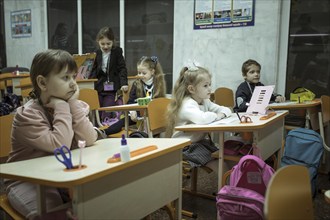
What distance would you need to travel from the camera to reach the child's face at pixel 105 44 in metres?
3.94

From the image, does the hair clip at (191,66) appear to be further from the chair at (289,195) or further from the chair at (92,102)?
the chair at (289,195)

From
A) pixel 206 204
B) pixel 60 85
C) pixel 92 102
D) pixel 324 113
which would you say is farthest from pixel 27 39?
pixel 60 85

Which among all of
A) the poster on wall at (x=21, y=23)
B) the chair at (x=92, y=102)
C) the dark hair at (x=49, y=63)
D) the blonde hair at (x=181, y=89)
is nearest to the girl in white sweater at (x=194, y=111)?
the blonde hair at (x=181, y=89)

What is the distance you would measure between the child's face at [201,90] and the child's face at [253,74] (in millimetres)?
1360

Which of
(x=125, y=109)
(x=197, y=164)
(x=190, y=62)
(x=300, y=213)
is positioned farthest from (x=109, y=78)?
(x=300, y=213)

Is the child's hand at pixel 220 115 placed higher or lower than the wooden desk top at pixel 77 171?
lower

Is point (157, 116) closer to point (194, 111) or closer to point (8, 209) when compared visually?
point (194, 111)

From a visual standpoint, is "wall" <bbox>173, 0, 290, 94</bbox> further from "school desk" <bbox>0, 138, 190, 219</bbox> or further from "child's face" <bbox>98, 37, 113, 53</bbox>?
"school desk" <bbox>0, 138, 190, 219</bbox>

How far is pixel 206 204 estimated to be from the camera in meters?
2.73

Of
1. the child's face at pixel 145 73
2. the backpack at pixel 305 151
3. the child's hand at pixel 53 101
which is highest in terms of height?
the child's face at pixel 145 73

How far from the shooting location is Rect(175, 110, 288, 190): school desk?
7.19ft

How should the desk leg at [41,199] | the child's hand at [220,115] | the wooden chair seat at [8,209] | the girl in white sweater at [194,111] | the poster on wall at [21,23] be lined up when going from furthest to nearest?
the poster on wall at [21,23] → the child's hand at [220,115] → the girl in white sweater at [194,111] → the wooden chair seat at [8,209] → the desk leg at [41,199]

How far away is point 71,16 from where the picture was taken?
6531 millimetres

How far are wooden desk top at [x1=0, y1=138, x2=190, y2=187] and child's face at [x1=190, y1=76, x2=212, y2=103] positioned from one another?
1075 millimetres
